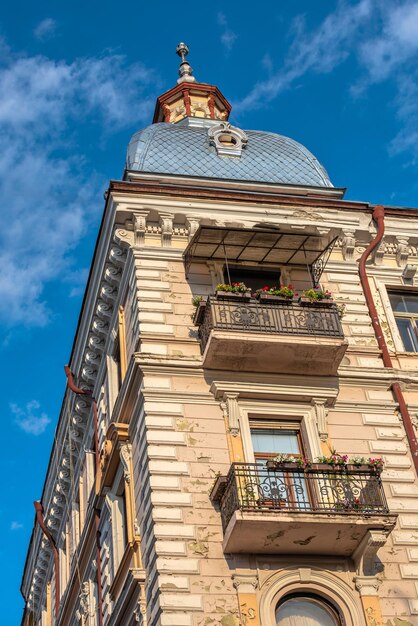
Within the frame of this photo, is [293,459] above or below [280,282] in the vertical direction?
below

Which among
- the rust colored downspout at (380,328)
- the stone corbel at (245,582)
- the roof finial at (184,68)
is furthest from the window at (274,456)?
the roof finial at (184,68)

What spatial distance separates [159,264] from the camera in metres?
23.6

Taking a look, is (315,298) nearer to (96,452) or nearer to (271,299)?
(271,299)

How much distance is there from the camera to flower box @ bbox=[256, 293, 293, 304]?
22.1m

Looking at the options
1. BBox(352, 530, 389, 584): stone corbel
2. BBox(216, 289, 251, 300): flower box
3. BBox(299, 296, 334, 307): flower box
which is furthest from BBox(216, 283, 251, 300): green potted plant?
BBox(352, 530, 389, 584): stone corbel

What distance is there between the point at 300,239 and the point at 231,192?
7.48 ft

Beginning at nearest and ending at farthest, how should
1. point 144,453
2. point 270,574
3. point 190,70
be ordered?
point 270,574, point 144,453, point 190,70

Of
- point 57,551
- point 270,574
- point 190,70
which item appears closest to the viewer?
point 270,574

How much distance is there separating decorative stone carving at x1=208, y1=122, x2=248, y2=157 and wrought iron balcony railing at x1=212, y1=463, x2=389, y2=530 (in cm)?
1120

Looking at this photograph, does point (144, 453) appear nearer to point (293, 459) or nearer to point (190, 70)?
point (293, 459)

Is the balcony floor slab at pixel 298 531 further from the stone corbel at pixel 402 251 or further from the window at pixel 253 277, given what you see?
the stone corbel at pixel 402 251

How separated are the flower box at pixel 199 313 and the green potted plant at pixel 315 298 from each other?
84.2 inches

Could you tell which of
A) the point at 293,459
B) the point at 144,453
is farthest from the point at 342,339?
the point at 144,453

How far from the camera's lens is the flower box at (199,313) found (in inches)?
859
